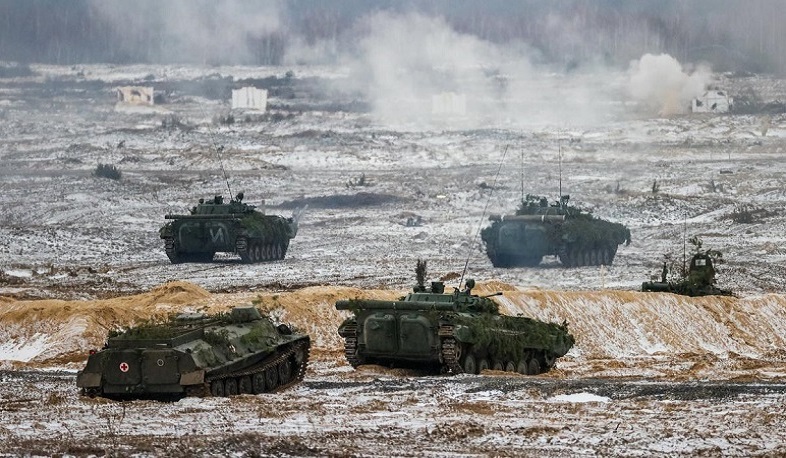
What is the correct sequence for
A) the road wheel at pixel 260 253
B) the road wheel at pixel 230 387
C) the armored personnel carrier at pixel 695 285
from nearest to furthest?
the road wheel at pixel 230 387
the armored personnel carrier at pixel 695 285
the road wheel at pixel 260 253

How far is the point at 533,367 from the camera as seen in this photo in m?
24.6

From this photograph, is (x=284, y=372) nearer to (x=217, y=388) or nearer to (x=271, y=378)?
(x=271, y=378)

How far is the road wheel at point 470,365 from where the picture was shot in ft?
74.2

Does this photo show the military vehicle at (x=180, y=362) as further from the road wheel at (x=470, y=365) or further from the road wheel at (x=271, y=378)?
the road wheel at (x=470, y=365)

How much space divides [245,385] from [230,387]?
534 millimetres

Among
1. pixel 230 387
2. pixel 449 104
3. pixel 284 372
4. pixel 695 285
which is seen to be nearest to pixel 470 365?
pixel 284 372

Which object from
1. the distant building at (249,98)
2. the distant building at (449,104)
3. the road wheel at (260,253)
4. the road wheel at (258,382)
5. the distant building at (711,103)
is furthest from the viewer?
the distant building at (249,98)

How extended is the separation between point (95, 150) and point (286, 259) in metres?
44.1

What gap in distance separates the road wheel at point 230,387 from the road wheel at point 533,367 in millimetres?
6280

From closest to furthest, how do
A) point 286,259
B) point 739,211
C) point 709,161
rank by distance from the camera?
point 286,259 → point 739,211 → point 709,161

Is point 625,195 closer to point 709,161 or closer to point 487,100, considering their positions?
point 709,161

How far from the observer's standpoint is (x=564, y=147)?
92125mm

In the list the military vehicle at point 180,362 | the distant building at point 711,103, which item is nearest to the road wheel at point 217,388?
the military vehicle at point 180,362

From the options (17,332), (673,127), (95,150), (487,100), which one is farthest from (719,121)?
(17,332)
